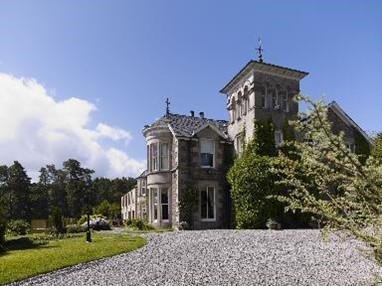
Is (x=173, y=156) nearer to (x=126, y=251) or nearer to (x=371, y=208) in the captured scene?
(x=126, y=251)

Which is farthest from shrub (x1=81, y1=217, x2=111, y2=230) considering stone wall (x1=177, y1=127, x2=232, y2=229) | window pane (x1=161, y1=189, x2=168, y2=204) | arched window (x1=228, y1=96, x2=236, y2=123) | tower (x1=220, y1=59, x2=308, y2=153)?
arched window (x1=228, y1=96, x2=236, y2=123)

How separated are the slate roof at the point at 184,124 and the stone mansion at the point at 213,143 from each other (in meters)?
0.08

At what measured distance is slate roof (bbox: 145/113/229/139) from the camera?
28317 millimetres

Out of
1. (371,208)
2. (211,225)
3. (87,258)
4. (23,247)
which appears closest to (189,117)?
(211,225)

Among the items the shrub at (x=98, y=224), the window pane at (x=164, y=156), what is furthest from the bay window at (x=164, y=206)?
the shrub at (x=98, y=224)

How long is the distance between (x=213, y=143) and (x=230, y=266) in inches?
660

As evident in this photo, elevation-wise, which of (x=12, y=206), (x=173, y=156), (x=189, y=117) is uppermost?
(x=189, y=117)

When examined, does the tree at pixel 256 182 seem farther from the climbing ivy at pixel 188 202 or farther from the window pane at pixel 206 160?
the climbing ivy at pixel 188 202

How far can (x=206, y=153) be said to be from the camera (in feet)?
92.3

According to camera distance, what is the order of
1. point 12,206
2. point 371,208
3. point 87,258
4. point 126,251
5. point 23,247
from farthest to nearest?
point 12,206, point 23,247, point 126,251, point 87,258, point 371,208

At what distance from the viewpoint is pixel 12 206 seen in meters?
74.7

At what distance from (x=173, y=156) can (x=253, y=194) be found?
6531 mm

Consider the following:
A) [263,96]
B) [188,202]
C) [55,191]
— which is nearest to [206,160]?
[188,202]

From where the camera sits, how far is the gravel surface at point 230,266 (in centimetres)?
1067
